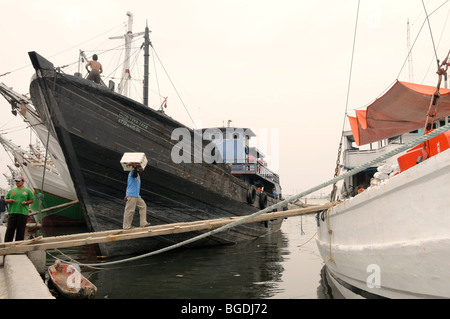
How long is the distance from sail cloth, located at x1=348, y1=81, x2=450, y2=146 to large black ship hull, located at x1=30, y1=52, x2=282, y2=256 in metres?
4.93

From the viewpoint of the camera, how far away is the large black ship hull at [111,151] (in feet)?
24.2

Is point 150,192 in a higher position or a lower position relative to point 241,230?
higher

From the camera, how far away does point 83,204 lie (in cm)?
778

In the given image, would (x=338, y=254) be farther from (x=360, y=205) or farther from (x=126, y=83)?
(x=126, y=83)

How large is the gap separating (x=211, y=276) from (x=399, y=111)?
5944 millimetres

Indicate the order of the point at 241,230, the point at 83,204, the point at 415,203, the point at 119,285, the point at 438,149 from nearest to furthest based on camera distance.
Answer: the point at 415,203
the point at 438,149
the point at 119,285
the point at 83,204
the point at 241,230

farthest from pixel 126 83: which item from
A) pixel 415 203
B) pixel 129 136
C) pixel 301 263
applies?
pixel 415 203

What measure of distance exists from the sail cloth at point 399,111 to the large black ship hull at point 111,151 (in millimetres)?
4926

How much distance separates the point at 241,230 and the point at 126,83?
38.3ft

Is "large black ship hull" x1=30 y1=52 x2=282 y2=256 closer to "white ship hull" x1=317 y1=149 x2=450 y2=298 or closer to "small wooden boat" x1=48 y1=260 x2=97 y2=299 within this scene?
"small wooden boat" x1=48 y1=260 x2=97 y2=299

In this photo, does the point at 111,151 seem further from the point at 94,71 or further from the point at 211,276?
the point at 211,276

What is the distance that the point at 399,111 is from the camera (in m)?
7.79

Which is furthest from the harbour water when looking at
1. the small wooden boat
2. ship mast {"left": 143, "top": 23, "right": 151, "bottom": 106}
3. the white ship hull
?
ship mast {"left": 143, "top": 23, "right": 151, "bottom": 106}

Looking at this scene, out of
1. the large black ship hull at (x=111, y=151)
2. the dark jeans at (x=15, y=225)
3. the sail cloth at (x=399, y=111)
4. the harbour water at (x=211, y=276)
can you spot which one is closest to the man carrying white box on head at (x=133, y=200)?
the harbour water at (x=211, y=276)
